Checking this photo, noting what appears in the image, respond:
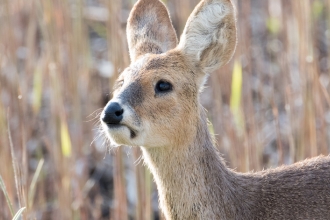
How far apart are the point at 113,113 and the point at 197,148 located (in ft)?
2.29

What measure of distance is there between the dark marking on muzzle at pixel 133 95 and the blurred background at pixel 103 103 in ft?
3.14

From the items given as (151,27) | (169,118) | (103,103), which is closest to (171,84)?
(169,118)

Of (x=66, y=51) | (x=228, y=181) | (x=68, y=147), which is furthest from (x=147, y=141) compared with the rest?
(x=66, y=51)

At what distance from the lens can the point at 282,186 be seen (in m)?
4.66

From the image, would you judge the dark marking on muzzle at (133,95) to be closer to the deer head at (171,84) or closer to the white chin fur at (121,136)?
the deer head at (171,84)

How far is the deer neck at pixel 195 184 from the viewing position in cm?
453

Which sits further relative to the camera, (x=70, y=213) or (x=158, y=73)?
(x=70, y=213)

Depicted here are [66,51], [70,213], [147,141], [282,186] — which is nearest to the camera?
[147,141]

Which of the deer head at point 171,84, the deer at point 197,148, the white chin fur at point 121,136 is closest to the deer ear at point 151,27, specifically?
the deer head at point 171,84

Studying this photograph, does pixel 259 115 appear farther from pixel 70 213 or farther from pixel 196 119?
pixel 196 119

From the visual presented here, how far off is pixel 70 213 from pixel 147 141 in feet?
7.54

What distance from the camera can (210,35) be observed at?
15.7 ft

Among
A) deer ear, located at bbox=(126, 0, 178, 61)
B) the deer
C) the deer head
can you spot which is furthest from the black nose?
deer ear, located at bbox=(126, 0, 178, 61)

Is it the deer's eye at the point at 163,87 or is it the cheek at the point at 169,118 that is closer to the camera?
the cheek at the point at 169,118
